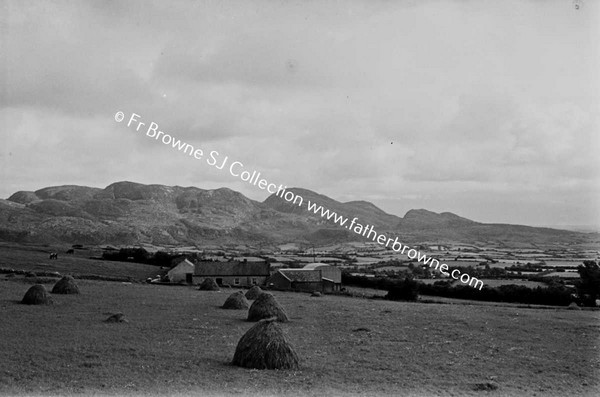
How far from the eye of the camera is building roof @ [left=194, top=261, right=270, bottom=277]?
90750 millimetres

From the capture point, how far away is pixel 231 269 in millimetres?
93500

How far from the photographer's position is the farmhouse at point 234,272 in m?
90.5

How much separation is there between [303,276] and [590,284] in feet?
130

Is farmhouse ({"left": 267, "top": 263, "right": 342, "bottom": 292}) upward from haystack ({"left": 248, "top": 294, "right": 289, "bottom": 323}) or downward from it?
downward

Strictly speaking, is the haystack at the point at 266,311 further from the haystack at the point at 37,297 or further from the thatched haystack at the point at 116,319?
the haystack at the point at 37,297

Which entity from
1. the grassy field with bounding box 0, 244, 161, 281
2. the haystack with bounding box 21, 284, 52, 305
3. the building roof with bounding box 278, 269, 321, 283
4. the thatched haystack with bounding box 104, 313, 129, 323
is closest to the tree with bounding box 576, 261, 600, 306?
the building roof with bounding box 278, 269, 321, 283

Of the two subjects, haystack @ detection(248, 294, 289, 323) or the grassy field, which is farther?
the grassy field

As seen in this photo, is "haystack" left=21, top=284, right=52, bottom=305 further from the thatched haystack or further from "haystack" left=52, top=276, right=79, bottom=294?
the thatched haystack

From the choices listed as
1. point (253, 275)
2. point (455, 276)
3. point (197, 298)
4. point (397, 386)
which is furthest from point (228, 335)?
point (455, 276)

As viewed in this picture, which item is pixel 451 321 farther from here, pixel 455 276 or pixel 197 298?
pixel 455 276

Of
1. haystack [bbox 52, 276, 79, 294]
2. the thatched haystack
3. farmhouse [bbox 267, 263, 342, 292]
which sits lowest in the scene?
farmhouse [bbox 267, 263, 342, 292]

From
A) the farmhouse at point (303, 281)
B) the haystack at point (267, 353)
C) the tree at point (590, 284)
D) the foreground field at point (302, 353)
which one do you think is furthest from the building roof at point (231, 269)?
the haystack at point (267, 353)

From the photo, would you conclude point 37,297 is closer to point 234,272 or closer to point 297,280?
point 297,280

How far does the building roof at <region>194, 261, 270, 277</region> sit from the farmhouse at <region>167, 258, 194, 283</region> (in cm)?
221
